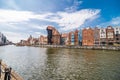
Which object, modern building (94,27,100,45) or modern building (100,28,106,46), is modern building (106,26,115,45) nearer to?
modern building (100,28,106,46)

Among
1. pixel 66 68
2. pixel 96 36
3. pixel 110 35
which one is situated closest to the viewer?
pixel 66 68

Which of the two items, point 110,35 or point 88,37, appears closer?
point 110,35

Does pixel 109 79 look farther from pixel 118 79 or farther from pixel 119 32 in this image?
pixel 119 32

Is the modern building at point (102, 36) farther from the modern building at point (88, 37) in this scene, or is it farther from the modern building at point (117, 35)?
the modern building at point (88, 37)

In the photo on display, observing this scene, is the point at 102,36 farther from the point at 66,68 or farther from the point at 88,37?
the point at 66,68

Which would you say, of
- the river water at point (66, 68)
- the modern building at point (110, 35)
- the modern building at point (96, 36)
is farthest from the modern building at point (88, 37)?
the river water at point (66, 68)

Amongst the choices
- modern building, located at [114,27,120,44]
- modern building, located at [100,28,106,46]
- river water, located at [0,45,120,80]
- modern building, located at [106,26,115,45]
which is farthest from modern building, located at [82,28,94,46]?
river water, located at [0,45,120,80]

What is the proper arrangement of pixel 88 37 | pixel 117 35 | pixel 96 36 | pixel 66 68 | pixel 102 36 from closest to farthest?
pixel 66 68
pixel 117 35
pixel 102 36
pixel 96 36
pixel 88 37

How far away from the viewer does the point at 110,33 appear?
6353 inches

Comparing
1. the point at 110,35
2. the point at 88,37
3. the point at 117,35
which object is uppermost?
the point at 110,35

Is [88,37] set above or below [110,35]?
below

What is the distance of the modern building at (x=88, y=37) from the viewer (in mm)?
182363

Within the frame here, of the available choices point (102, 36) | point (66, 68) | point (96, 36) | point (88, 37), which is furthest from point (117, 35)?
point (66, 68)

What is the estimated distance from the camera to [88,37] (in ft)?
611
